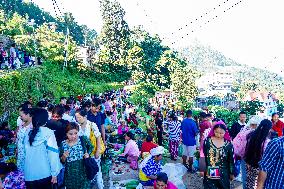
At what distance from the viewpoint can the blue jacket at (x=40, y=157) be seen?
170 inches

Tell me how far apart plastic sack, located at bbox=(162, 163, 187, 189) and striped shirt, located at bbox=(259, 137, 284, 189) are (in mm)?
4657

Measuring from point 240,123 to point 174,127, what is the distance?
215 centimetres

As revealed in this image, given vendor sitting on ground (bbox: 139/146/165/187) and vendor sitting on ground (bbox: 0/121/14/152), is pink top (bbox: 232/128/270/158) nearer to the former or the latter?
vendor sitting on ground (bbox: 139/146/165/187)

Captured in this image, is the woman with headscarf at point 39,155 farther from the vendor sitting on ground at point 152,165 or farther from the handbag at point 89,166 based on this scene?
the vendor sitting on ground at point 152,165

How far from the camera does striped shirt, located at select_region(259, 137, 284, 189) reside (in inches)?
112

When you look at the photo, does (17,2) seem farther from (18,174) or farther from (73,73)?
(18,174)

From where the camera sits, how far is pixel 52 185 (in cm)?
454

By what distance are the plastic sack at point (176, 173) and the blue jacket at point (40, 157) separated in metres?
3.82

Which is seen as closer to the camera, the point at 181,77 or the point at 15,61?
the point at 15,61

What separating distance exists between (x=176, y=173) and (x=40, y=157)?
4.49m

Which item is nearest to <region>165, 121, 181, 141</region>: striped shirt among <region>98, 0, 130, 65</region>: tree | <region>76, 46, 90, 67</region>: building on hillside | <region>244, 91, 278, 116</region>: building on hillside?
<region>76, 46, 90, 67</region>: building on hillside

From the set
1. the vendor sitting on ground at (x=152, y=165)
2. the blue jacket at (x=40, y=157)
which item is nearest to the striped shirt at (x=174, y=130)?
the vendor sitting on ground at (x=152, y=165)

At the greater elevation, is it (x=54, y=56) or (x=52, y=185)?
(x=54, y=56)

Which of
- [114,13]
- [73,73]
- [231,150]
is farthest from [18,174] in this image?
[114,13]
